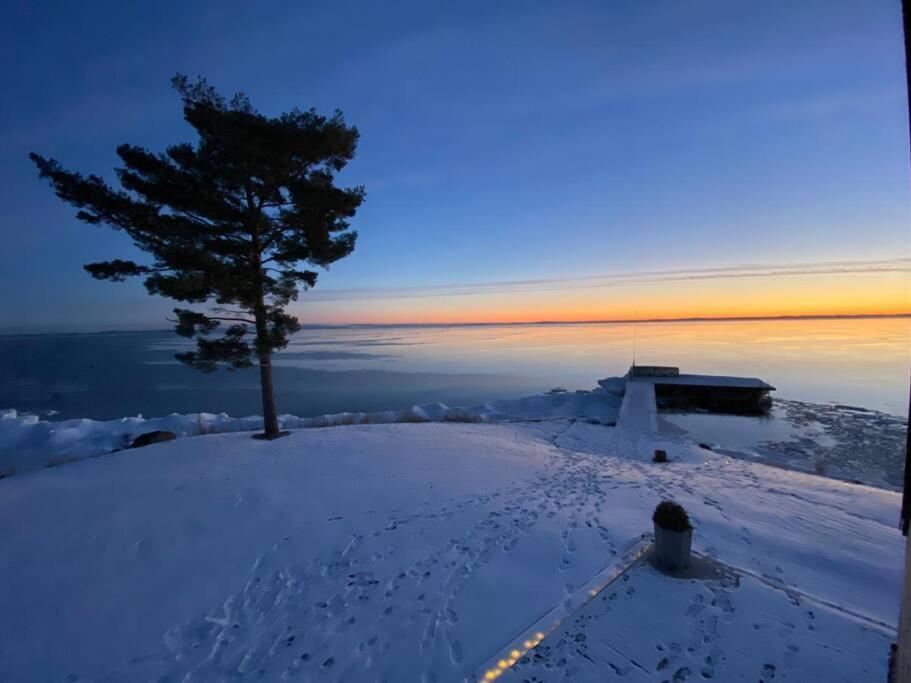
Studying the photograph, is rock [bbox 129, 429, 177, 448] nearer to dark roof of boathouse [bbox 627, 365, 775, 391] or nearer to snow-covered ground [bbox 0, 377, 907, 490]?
snow-covered ground [bbox 0, 377, 907, 490]

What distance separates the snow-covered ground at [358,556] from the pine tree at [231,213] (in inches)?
157

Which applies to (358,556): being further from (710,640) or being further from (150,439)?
(150,439)

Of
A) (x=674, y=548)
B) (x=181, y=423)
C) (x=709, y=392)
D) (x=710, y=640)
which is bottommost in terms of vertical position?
(x=709, y=392)

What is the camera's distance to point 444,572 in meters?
5.52

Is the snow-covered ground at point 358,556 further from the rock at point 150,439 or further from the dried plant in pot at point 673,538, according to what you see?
the rock at point 150,439

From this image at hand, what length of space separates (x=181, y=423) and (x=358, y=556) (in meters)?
17.3

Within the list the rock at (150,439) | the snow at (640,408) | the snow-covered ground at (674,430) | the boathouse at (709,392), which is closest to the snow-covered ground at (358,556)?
the rock at (150,439)

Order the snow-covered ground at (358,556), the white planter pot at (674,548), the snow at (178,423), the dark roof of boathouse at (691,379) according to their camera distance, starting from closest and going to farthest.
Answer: the snow-covered ground at (358,556)
the white planter pot at (674,548)
the snow at (178,423)
the dark roof of boathouse at (691,379)

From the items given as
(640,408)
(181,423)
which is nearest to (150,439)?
(181,423)

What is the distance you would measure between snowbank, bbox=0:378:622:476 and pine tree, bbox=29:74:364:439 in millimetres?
6756

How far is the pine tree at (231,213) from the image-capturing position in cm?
1037

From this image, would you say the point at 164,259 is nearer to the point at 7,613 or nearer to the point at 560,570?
the point at 7,613

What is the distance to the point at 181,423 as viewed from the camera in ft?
62.0

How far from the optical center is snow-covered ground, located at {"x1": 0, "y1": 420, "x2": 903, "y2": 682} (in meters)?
4.25
